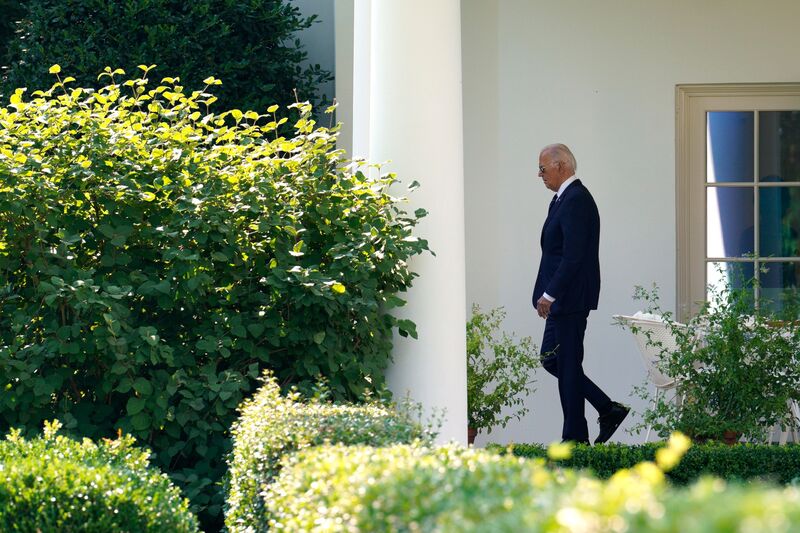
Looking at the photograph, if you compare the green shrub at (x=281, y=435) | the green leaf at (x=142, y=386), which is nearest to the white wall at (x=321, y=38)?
the green leaf at (x=142, y=386)

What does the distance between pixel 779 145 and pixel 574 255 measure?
258cm

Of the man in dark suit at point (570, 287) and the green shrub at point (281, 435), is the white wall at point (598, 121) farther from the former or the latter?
the green shrub at point (281, 435)

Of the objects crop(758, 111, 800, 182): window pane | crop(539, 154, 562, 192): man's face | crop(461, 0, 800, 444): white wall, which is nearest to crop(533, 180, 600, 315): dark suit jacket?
crop(539, 154, 562, 192): man's face

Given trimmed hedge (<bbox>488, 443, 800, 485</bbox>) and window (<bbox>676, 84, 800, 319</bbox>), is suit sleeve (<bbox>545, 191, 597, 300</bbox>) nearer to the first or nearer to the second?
trimmed hedge (<bbox>488, 443, 800, 485</bbox>)

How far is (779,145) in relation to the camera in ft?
28.2

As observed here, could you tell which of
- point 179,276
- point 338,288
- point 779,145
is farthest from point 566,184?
point 179,276

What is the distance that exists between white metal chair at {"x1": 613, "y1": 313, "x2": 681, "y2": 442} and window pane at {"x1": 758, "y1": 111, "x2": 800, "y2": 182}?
2.09 meters

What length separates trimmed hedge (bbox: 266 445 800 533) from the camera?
1531 mm

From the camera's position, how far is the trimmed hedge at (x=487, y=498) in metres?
1.53

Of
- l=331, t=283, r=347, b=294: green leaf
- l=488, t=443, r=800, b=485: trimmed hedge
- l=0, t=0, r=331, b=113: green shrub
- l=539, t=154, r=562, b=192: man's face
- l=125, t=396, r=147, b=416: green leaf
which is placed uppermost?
l=0, t=0, r=331, b=113: green shrub

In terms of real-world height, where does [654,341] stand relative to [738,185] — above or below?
below

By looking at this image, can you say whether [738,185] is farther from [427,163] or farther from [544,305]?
[427,163]

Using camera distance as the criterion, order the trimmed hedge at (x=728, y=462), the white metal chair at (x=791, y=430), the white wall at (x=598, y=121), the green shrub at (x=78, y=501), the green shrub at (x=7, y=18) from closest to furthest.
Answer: the green shrub at (x=78, y=501) < the trimmed hedge at (x=728, y=462) < the white metal chair at (x=791, y=430) < the white wall at (x=598, y=121) < the green shrub at (x=7, y=18)

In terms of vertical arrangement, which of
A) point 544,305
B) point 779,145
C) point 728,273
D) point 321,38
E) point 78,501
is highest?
point 321,38
